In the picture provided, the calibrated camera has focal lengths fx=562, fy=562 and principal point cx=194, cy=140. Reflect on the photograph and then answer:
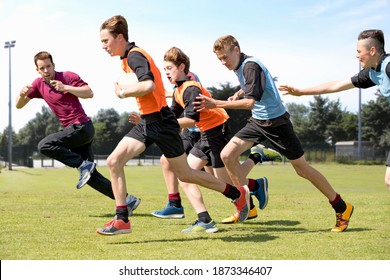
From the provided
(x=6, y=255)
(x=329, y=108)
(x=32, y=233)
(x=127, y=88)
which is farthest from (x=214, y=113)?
(x=329, y=108)

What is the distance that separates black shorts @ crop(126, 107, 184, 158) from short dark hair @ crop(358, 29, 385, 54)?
2.40 meters

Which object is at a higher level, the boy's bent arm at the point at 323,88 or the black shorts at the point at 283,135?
the boy's bent arm at the point at 323,88

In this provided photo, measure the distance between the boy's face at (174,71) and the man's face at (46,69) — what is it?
96.6 inches

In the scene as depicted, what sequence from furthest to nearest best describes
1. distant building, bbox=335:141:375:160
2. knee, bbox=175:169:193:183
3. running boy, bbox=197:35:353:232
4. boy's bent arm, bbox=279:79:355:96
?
distant building, bbox=335:141:375:160 < running boy, bbox=197:35:353:232 < boy's bent arm, bbox=279:79:355:96 < knee, bbox=175:169:193:183

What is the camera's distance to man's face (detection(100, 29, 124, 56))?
6469 mm

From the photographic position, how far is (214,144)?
810cm

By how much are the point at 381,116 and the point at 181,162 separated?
2529 inches

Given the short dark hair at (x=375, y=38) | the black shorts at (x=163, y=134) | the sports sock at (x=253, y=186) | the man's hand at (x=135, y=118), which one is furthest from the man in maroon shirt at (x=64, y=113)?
the short dark hair at (x=375, y=38)

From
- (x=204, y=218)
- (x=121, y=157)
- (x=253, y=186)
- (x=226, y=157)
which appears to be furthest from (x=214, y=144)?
(x=121, y=157)

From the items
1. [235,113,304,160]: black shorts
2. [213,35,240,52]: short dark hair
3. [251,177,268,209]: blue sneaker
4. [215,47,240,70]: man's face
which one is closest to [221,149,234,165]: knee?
[235,113,304,160]: black shorts

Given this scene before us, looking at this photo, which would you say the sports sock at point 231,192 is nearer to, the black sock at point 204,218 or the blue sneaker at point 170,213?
the black sock at point 204,218

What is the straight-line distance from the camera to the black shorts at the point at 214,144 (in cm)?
809

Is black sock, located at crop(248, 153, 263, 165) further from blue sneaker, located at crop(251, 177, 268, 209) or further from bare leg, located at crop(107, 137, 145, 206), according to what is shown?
bare leg, located at crop(107, 137, 145, 206)

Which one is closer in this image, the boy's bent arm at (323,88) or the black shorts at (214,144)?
the boy's bent arm at (323,88)
